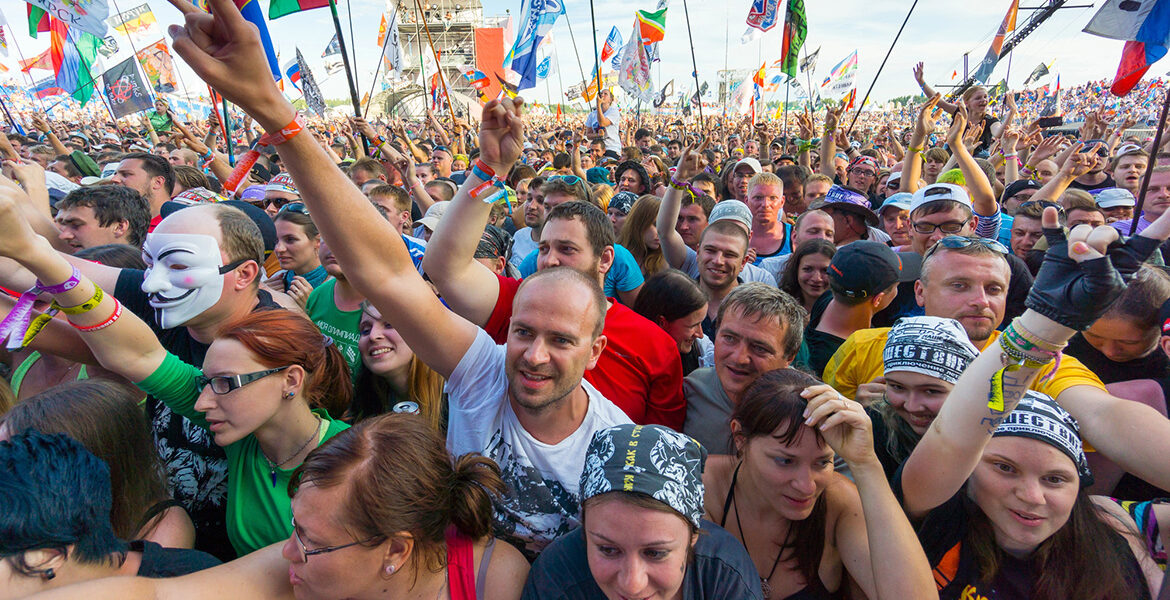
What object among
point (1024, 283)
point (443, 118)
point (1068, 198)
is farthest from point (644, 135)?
point (1024, 283)

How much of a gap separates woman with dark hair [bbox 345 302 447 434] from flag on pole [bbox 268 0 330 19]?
14.8 ft

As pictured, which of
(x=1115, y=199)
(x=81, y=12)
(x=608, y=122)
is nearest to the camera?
(x=1115, y=199)

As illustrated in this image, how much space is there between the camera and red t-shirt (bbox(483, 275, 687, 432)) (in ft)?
8.50

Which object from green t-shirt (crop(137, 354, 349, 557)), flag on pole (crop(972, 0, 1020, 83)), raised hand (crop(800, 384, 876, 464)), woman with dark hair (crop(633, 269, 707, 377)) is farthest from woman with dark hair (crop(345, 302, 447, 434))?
flag on pole (crop(972, 0, 1020, 83))

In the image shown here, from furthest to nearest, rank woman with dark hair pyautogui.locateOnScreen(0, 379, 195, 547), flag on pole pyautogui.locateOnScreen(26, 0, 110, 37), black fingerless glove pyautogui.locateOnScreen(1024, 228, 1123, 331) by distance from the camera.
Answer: flag on pole pyautogui.locateOnScreen(26, 0, 110, 37) → woman with dark hair pyautogui.locateOnScreen(0, 379, 195, 547) → black fingerless glove pyautogui.locateOnScreen(1024, 228, 1123, 331)

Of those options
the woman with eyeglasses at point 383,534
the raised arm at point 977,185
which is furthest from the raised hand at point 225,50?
the raised arm at point 977,185

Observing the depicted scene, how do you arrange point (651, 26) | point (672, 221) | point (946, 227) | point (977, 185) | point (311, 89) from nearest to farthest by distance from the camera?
point (946, 227)
point (977, 185)
point (672, 221)
point (311, 89)
point (651, 26)

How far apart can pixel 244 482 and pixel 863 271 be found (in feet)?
10.3

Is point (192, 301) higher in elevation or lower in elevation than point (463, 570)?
higher

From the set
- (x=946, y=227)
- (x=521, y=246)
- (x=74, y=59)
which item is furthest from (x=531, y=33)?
(x=74, y=59)

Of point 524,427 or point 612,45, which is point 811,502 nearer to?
point 524,427

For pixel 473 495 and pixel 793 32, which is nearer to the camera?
pixel 473 495

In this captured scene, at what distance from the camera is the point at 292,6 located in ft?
19.2

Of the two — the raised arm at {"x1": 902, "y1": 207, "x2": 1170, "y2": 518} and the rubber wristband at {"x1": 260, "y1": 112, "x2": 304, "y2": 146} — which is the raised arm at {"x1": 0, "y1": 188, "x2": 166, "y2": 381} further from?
the raised arm at {"x1": 902, "y1": 207, "x2": 1170, "y2": 518}
